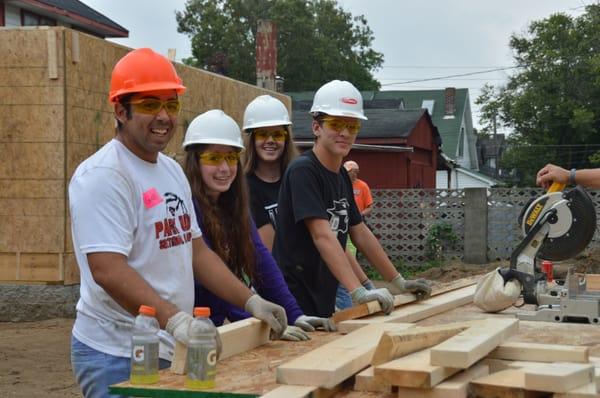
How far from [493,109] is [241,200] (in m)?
44.4

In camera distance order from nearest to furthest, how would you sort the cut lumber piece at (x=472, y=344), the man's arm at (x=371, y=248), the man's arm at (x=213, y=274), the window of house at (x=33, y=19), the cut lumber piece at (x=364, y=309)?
the cut lumber piece at (x=472, y=344) → the man's arm at (x=213, y=274) → the cut lumber piece at (x=364, y=309) → the man's arm at (x=371, y=248) → the window of house at (x=33, y=19)

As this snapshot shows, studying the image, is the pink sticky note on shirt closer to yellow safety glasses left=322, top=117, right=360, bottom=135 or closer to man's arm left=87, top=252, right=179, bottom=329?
man's arm left=87, top=252, right=179, bottom=329

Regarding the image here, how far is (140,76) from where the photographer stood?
134 inches

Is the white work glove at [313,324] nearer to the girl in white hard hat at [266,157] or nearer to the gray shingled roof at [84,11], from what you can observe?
the girl in white hard hat at [266,157]

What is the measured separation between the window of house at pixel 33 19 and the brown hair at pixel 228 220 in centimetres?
1957

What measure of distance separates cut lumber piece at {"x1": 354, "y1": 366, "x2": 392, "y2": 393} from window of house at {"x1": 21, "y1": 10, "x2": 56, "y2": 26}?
21400 mm

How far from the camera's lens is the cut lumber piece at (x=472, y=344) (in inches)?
103

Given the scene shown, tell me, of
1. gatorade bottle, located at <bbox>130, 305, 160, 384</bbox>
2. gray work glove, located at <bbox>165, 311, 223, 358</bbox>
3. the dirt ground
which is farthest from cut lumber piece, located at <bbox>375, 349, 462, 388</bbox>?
the dirt ground

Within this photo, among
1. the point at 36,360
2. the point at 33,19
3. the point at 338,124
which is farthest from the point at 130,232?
the point at 33,19

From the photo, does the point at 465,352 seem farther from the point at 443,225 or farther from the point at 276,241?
the point at 443,225

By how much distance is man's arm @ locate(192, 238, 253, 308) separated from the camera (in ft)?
12.5

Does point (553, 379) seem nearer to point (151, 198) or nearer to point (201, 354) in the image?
point (201, 354)

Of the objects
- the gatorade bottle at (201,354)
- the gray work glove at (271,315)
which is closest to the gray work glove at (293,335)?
the gray work glove at (271,315)

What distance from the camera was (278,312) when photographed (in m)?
3.59
